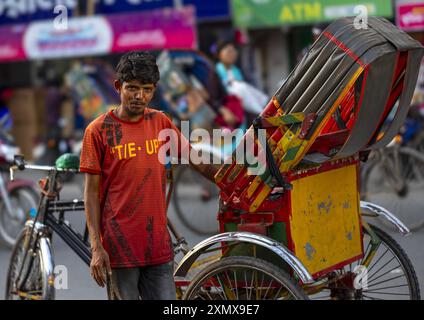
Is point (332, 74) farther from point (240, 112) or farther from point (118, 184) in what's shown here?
point (240, 112)

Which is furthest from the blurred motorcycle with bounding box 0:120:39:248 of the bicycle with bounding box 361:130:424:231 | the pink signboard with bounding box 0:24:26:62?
the pink signboard with bounding box 0:24:26:62

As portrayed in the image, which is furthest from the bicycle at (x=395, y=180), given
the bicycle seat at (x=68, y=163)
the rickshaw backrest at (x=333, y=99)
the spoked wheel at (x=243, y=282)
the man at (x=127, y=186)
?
the man at (x=127, y=186)

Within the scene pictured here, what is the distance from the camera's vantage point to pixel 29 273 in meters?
5.21

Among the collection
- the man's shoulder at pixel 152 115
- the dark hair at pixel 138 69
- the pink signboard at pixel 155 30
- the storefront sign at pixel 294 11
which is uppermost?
the pink signboard at pixel 155 30

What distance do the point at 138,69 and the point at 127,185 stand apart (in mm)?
508

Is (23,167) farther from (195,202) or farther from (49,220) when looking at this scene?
(195,202)

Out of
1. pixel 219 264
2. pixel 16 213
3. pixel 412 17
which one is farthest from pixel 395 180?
pixel 412 17

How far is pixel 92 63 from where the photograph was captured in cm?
1446

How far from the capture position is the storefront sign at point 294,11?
40.8 ft

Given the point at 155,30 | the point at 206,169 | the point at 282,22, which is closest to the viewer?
the point at 206,169

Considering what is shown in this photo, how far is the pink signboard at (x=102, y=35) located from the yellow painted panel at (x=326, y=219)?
8.94m

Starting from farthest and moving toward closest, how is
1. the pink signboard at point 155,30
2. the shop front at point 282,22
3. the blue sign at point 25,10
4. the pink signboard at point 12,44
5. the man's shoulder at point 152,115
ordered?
1. the blue sign at point 25,10
2. the pink signboard at point 12,44
3. the pink signboard at point 155,30
4. the shop front at point 282,22
5. the man's shoulder at point 152,115

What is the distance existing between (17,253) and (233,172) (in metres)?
1.70

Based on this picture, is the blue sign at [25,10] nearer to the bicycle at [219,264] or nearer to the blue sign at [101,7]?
the blue sign at [101,7]
